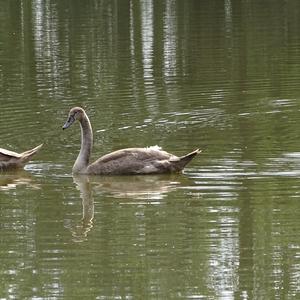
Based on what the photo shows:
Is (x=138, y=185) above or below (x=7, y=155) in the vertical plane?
below

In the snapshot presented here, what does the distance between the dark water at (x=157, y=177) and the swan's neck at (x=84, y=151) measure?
25cm

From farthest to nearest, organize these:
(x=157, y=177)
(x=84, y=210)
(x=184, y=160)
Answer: (x=157, y=177)
(x=184, y=160)
(x=84, y=210)

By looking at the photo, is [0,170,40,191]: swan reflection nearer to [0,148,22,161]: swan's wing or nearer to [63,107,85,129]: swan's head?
[0,148,22,161]: swan's wing

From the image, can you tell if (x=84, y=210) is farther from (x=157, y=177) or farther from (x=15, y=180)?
(x=15, y=180)

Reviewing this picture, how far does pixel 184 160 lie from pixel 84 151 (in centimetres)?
140

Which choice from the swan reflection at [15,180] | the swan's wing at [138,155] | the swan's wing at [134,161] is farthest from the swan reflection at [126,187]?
the swan reflection at [15,180]

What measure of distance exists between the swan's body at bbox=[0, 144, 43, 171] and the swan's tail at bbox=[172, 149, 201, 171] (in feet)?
6.53

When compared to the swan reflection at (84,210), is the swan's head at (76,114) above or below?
above

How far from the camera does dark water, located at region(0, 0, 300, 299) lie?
42.7ft

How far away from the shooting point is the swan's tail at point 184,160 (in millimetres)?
17827

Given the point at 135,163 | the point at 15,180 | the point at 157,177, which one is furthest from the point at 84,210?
the point at 15,180

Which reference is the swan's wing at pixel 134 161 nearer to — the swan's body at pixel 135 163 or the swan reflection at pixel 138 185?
the swan's body at pixel 135 163

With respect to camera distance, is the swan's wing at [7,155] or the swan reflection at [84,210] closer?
the swan reflection at [84,210]

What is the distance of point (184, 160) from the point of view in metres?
17.9
